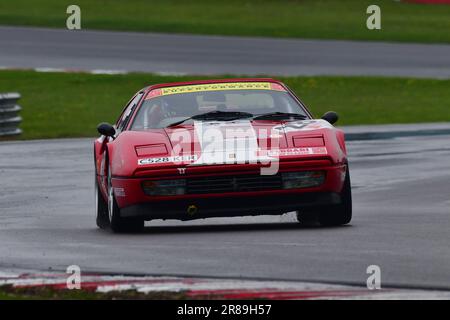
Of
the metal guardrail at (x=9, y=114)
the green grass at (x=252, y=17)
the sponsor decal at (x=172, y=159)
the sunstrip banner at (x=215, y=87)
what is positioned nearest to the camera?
the sponsor decal at (x=172, y=159)

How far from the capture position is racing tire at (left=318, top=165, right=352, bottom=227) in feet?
37.7

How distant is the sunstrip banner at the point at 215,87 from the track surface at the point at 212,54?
1953 centimetres

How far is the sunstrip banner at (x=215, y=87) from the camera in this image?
12.7m

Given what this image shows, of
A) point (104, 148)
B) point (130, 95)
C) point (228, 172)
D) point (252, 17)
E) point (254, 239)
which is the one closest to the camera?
point (254, 239)

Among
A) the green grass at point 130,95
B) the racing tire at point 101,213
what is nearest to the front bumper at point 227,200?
the racing tire at point 101,213

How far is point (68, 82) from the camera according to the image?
32312 mm

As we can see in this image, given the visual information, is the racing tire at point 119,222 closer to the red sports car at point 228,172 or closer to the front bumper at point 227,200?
the red sports car at point 228,172

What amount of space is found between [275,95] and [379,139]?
11.0 m

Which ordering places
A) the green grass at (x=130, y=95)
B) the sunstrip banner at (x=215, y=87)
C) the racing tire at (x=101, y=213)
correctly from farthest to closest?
the green grass at (x=130, y=95) → the sunstrip banner at (x=215, y=87) → the racing tire at (x=101, y=213)

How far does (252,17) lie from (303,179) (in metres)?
32.5

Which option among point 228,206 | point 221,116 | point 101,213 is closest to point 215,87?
point 221,116

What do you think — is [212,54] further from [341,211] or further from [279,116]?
[341,211]

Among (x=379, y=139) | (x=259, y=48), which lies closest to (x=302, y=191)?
(x=379, y=139)

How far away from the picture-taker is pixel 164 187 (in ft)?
36.9
